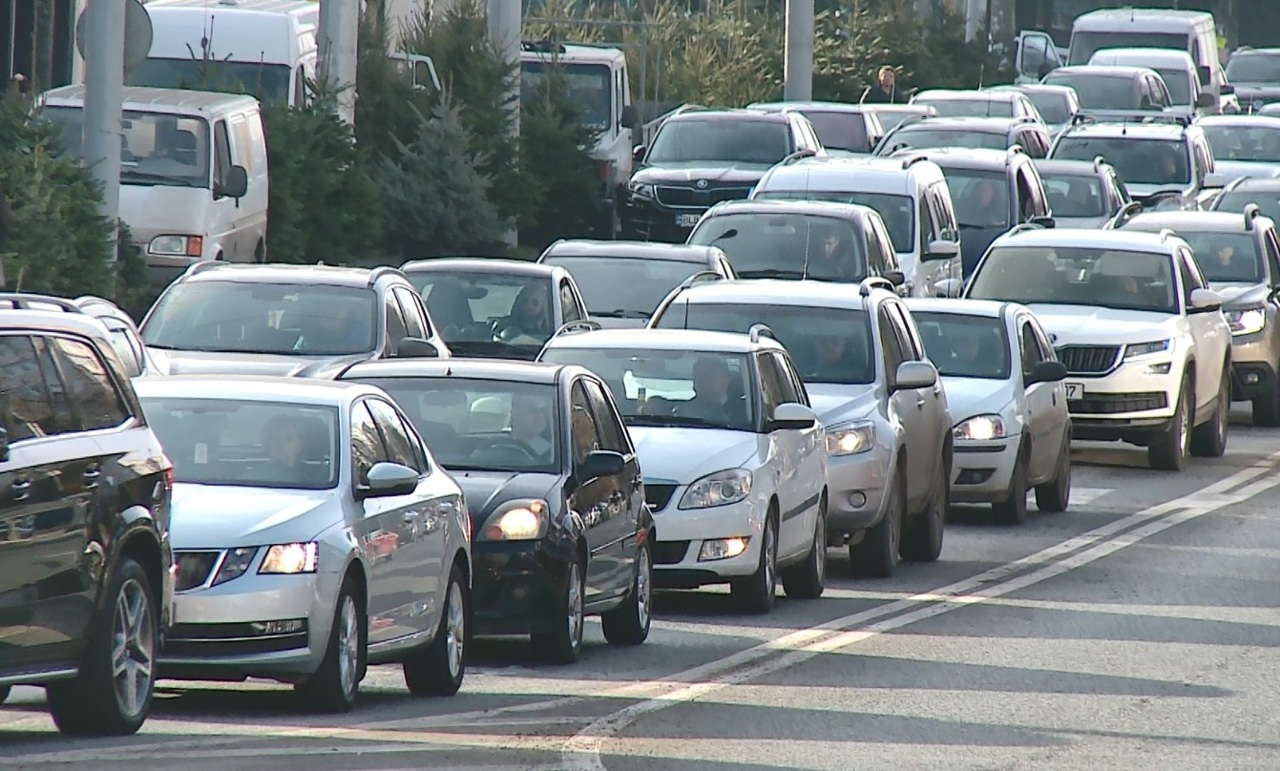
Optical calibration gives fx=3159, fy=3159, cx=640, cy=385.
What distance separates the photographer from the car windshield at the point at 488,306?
2177 cm

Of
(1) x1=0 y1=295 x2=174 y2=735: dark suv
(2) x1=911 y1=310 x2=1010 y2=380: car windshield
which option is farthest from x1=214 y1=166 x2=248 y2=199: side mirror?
(1) x1=0 y1=295 x2=174 y2=735: dark suv

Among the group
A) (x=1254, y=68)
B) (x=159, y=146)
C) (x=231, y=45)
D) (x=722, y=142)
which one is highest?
(x=231, y=45)

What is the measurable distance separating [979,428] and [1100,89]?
3092 centimetres

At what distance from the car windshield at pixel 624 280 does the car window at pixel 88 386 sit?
12966 mm

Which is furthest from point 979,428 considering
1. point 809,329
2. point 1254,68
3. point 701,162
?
point 1254,68

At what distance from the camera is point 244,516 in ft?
37.2

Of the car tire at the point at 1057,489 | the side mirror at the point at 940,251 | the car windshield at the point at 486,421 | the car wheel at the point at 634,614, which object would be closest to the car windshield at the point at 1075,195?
the side mirror at the point at 940,251

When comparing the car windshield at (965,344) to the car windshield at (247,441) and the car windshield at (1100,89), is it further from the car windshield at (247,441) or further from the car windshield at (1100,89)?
the car windshield at (1100,89)

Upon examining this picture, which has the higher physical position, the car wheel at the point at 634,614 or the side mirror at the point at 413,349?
the side mirror at the point at 413,349

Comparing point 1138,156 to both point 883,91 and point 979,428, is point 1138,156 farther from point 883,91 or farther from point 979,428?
point 979,428

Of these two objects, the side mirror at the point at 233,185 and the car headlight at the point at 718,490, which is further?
the side mirror at the point at 233,185

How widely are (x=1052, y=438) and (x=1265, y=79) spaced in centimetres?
4864

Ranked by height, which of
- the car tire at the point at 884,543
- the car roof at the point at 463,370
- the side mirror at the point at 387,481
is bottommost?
the car tire at the point at 884,543

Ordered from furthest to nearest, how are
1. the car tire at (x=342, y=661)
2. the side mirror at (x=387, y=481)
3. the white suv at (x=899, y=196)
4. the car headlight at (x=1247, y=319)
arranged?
the car headlight at (x=1247, y=319) → the white suv at (x=899, y=196) → the side mirror at (x=387, y=481) → the car tire at (x=342, y=661)
